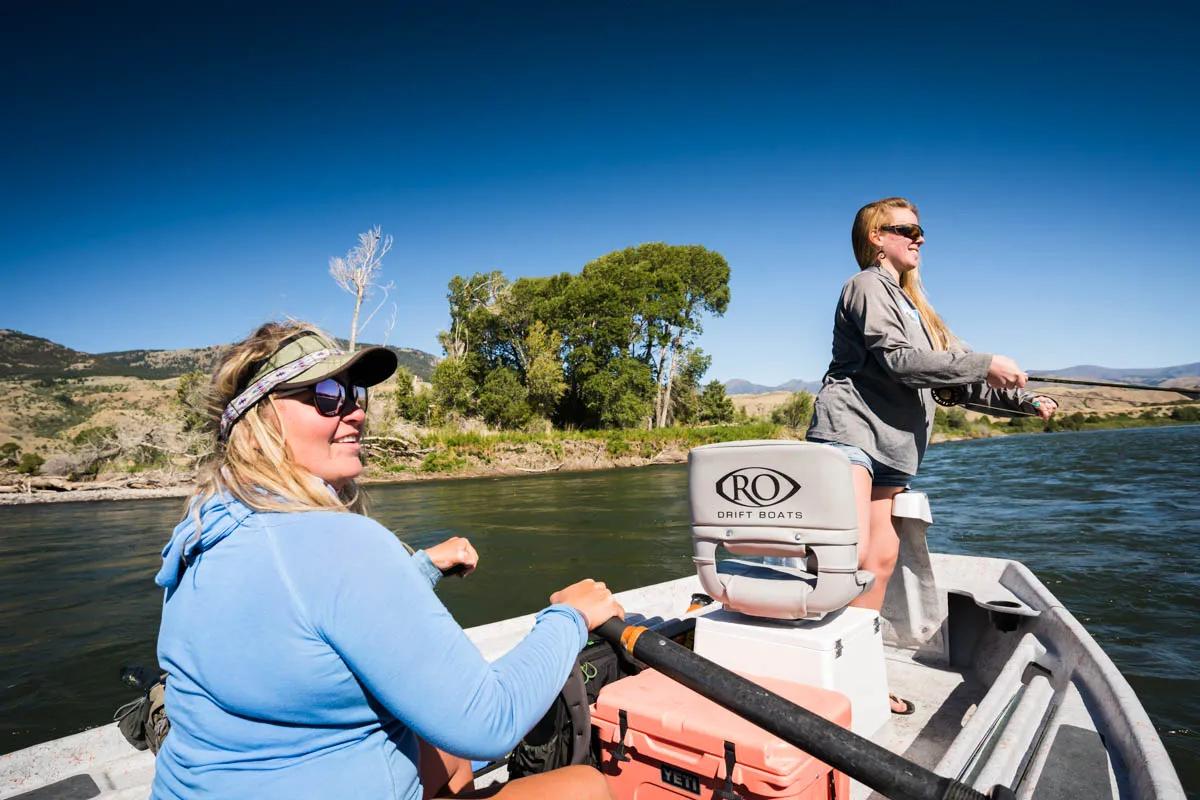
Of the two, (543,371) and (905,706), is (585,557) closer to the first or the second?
(905,706)

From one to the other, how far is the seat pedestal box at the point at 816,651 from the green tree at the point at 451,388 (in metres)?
27.3

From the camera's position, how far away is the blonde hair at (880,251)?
2822 millimetres

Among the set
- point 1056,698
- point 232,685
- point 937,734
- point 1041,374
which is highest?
point 1041,374

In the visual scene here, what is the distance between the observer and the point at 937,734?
2.67 m

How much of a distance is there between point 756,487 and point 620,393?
88.3ft

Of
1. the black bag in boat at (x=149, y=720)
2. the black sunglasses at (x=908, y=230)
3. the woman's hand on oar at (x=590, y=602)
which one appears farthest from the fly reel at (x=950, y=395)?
the black bag in boat at (x=149, y=720)

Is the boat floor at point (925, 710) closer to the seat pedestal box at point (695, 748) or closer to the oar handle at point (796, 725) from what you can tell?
the seat pedestal box at point (695, 748)

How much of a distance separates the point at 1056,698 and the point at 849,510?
4.94 ft

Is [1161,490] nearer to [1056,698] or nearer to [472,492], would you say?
[1056,698]

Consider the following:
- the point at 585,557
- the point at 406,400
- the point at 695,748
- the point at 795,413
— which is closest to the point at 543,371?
the point at 406,400

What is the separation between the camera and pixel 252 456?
3.97ft

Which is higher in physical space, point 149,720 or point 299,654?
point 299,654

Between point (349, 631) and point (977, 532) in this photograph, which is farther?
point (977, 532)

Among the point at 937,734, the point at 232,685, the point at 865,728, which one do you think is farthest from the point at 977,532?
the point at 232,685
